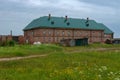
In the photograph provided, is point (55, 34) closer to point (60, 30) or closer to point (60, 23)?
point (60, 30)

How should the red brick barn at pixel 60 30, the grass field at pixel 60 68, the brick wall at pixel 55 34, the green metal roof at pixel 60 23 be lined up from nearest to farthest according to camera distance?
the grass field at pixel 60 68 < the brick wall at pixel 55 34 < the red brick barn at pixel 60 30 < the green metal roof at pixel 60 23

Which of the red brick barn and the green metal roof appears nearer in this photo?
the red brick barn

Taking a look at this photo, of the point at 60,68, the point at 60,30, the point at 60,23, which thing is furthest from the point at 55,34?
the point at 60,68

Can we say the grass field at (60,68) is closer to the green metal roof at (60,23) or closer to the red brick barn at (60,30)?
the red brick barn at (60,30)

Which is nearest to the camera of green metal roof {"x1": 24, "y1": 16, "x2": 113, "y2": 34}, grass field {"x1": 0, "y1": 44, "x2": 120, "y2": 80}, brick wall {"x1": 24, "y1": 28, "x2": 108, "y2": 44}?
grass field {"x1": 0, "y1": 44, "x2": 120, "y2": 80}

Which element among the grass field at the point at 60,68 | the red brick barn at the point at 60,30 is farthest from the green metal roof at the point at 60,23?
the grass field at the point at 60,68

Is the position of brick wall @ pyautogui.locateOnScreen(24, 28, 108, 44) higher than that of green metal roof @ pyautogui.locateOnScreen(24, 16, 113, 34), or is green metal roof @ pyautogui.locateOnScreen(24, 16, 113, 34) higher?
green metal roof @ pyautogui.locateOnScreen(24, 16, 113, 34)

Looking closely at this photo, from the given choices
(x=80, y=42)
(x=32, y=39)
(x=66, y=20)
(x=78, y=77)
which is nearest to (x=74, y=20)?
(x=66, y=20)

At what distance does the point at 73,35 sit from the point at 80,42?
79.2 ft

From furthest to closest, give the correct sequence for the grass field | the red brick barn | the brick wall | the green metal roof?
the green metal roof
the red brick barn
the brick wall
the grass field

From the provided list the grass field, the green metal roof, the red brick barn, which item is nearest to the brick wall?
the red brick barn

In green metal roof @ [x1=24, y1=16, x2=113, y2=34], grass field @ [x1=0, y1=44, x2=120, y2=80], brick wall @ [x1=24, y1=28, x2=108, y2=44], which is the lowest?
grass field @ [x1=0, y1=44, x2=120, y2=80]

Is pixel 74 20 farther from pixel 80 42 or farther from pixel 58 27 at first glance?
pixel 80 42

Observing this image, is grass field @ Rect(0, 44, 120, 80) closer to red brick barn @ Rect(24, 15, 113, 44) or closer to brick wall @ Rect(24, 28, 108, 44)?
brick wall @ Rect(24, 28, 108, 44)
